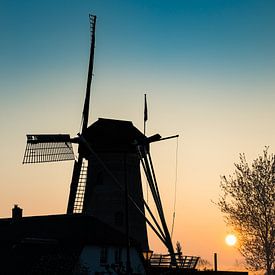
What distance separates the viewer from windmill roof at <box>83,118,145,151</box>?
149 feet

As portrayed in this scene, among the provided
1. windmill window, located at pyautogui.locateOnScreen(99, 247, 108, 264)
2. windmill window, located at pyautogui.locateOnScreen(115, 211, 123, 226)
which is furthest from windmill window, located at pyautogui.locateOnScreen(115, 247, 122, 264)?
windmill window, located at pyautogui.locateOnScreen(115, 211, 123, 226)

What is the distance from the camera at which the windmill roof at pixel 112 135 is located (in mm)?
45375

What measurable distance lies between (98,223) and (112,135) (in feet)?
21.5

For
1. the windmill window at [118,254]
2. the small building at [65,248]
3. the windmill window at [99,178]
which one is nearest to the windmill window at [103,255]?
the small building at [65,248]

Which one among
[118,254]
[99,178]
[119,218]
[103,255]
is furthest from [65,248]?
[99,178]

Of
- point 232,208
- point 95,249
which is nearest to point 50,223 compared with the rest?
point 95,249

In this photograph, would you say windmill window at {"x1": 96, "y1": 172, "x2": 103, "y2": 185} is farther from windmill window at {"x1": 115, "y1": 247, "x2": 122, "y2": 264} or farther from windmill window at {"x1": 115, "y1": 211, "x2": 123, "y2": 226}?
windmill window at {"x1": 115, "y1": 247, "x2": 122, "y2": 264}

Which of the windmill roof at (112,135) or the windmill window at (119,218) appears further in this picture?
the windmill window at (119,218)

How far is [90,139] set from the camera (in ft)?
151

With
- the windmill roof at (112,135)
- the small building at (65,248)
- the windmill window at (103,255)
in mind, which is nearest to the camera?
the small building at (65,248)

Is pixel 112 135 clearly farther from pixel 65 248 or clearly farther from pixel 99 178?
pixel 65 248

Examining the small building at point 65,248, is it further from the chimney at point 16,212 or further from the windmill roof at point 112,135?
the windmill roof at point 112,135

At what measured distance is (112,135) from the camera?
45469mm

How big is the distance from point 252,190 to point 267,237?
12.2 ft
